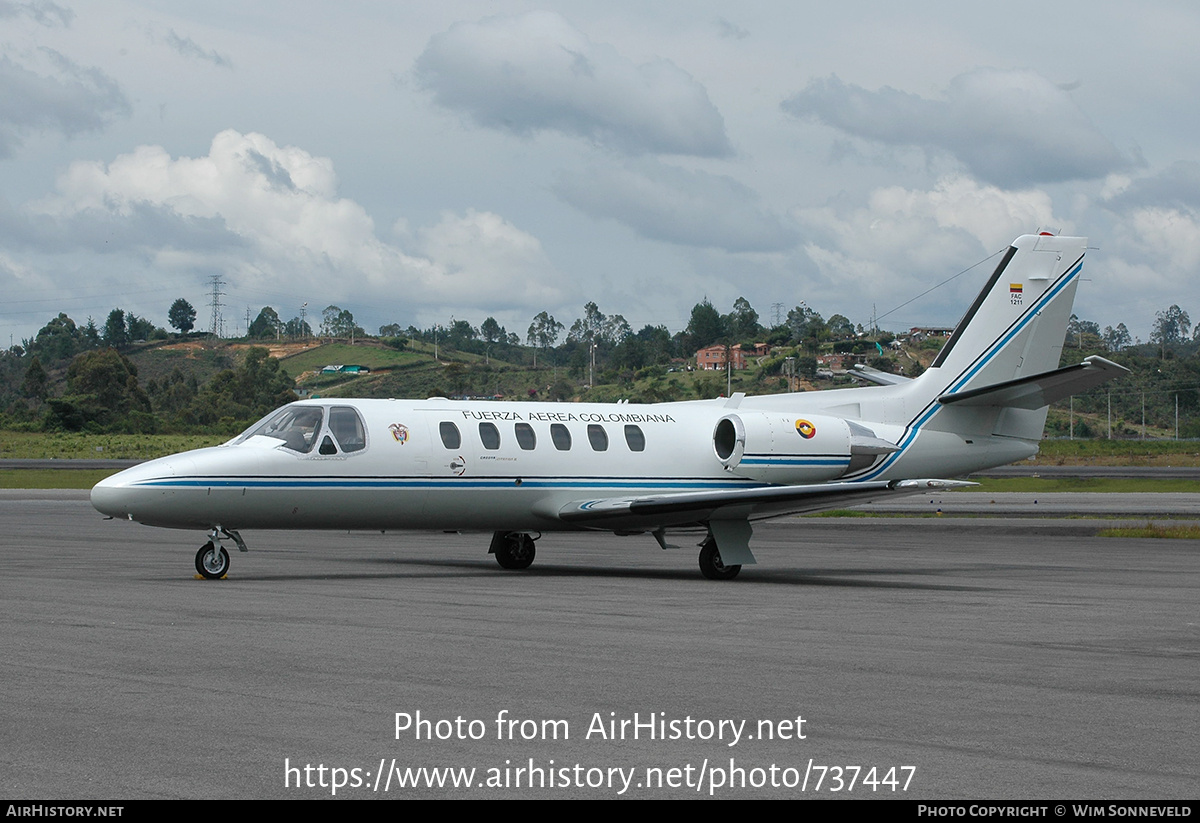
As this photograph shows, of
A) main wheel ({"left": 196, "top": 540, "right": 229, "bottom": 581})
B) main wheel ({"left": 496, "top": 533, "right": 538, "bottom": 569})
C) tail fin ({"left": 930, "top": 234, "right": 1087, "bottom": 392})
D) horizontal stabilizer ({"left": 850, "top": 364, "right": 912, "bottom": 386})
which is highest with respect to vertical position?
tail fin ({"left": 930, "top": 234, "right": 1087, "bottom": 392})

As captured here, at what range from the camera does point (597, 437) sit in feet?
77.9

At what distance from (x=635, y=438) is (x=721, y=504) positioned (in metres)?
3.02

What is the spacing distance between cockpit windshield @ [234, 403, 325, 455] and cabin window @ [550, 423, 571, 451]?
4333 millimetres

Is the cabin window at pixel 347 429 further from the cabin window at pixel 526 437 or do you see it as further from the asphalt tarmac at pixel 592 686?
the cabin window at pixel 526 437

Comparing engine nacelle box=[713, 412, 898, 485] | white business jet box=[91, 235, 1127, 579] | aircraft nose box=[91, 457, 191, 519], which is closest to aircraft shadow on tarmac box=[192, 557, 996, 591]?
white business jet box=[91, 235, 1127, 579]

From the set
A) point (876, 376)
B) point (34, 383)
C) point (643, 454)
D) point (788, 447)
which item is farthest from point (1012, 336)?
point (34, 383)

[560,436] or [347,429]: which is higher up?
[347,429]

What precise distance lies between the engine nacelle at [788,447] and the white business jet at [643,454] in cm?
3

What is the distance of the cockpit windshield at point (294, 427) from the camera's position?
2073 cm

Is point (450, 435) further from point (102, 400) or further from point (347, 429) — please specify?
point (102, 400)

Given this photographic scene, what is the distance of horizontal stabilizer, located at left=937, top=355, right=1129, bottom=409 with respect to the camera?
901 inches

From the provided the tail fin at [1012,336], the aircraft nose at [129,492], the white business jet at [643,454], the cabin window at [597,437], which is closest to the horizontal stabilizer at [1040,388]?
the white business jet at [643,454]

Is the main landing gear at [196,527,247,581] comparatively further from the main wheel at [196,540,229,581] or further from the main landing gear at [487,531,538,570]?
the main landing gear at [487,531,538,570]

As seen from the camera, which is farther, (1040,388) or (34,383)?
(34,383)
